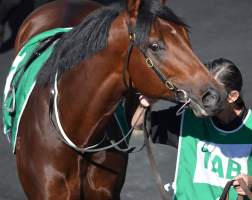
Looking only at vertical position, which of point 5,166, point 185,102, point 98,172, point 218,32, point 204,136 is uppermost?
point 185,102

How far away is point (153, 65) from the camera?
9.79 ft

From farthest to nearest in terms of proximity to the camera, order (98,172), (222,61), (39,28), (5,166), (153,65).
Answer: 1. (5,166)
2. (39,28)
3. (98,172)
4. (222,61)
5. (153,65)

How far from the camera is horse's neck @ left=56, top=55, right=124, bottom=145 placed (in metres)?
3.15

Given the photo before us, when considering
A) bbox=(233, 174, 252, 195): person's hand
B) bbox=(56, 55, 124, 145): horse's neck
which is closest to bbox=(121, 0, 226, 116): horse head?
bbox=(56, 55, 124, 145): horse's neck

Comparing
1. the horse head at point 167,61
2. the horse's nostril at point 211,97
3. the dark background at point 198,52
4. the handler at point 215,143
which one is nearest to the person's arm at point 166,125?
the handler at point 215,143

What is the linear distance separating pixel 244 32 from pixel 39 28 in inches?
119

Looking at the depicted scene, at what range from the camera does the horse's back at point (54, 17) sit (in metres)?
4.77

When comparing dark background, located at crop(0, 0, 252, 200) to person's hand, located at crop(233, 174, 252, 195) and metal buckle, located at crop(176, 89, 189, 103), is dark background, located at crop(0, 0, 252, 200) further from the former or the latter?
metal buckle, located at crop(176, 89, 189, 103)

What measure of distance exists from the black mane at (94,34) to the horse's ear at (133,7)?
22mm

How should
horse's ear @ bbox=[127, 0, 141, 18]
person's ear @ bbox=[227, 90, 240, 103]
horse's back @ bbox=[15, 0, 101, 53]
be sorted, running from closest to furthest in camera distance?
horse's ear @ bbox=[127, 0, 141, 18], person's ear @ bbox=[227, 90, 240, 103], horse's back @ bbox=[15, 0, 101, 53]

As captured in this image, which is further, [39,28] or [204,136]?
[39,28]

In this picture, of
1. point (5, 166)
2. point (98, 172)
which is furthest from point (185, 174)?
point (5, 166)

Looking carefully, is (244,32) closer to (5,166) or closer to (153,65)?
(5,166)

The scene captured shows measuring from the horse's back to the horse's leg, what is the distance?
1312mm
